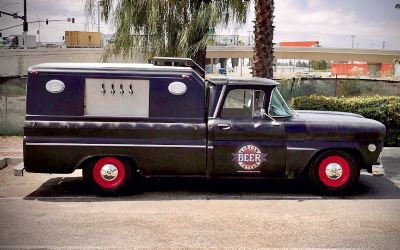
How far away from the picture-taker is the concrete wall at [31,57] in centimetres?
4544

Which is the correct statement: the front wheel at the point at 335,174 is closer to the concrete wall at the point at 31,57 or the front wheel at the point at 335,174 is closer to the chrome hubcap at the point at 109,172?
the chrome hubcap at the point at 109,172

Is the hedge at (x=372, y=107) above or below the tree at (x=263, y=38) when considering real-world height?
below

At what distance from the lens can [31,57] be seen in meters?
→ 48.0

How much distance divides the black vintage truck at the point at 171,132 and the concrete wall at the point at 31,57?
126 ft

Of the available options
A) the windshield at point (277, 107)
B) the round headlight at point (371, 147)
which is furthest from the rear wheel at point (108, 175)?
the round headlight at point (371, 147)

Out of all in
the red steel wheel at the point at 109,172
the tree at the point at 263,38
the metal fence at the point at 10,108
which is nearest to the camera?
the red steel wheel at the point at 109,172

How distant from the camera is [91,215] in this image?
620cm

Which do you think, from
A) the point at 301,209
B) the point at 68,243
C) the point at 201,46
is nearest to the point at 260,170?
the point at 301,209

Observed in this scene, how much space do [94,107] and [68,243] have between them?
272 cm

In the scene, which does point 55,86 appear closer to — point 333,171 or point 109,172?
point 109,172

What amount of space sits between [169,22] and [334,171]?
8494 mm

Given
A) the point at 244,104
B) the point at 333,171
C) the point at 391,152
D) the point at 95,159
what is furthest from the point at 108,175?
the point at 391,152

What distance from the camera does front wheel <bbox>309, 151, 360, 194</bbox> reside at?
7398 millimetres

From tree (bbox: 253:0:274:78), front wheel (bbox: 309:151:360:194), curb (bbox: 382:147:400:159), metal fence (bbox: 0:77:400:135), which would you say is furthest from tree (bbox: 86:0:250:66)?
front wheel (bbox: 309:151:360:194)
